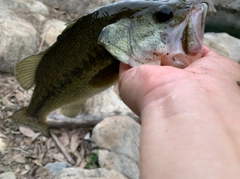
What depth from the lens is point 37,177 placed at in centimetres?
254

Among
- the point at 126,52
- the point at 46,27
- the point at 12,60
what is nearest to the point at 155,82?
the point at 126,52

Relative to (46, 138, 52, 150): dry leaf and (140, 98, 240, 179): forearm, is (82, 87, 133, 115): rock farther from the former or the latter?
(140, 98, 240, 179): forearm

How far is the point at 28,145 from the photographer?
9.16 ft

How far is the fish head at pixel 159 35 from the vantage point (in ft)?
4.88

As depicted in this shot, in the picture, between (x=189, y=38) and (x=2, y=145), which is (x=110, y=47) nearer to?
(x=189, y=38)

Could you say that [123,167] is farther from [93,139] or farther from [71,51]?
[71,51]

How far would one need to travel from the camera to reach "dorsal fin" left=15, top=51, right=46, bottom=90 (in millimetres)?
2186

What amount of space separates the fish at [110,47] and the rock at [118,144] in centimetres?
66

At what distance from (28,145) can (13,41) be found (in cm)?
115

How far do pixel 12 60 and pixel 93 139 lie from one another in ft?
3.88

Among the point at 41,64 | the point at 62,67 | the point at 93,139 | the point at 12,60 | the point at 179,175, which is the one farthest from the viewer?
the point at 12,60

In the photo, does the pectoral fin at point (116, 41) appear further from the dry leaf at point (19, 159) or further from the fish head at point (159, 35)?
the dry leaf at point (19, 159)

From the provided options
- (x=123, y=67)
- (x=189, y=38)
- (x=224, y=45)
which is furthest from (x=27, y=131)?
(x=224, y=45)

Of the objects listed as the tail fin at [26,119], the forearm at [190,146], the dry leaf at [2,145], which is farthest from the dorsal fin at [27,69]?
the forearm at [190,146]
